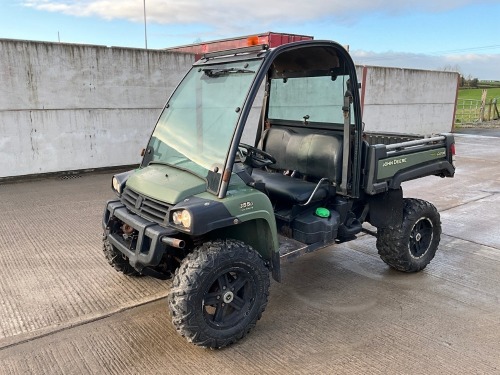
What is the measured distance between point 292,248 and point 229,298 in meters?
0.77

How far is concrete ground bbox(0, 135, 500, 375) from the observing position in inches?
108

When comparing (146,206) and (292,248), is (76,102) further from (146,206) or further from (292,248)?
(292,248)

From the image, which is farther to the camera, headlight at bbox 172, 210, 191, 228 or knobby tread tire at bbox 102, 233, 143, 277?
knobby tread tire at bbox 102, 233, 143, 277

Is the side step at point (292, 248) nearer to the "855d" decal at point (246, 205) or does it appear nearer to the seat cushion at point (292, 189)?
the seat cushion at point (292, 189)

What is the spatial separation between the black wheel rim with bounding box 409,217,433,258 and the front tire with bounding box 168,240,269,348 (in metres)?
1.89

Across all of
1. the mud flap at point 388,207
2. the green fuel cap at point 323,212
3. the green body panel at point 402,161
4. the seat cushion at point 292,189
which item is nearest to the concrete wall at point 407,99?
the green body panel at point 402,161

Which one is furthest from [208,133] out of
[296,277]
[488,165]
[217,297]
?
[488,165]

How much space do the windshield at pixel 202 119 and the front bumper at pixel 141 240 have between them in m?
0.48

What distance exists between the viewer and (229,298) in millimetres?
2826

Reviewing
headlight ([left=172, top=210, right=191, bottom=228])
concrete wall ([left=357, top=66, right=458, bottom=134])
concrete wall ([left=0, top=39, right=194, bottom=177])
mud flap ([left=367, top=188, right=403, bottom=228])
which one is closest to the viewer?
headlight ([left=172, top=210, right=191, bottom=228])

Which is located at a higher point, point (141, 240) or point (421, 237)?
point (141, 240)

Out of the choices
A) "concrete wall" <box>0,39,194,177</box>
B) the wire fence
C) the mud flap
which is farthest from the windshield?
the wire fence

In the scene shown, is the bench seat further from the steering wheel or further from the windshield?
the windshield

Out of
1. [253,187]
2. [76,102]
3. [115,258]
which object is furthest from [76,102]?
[253,187]
